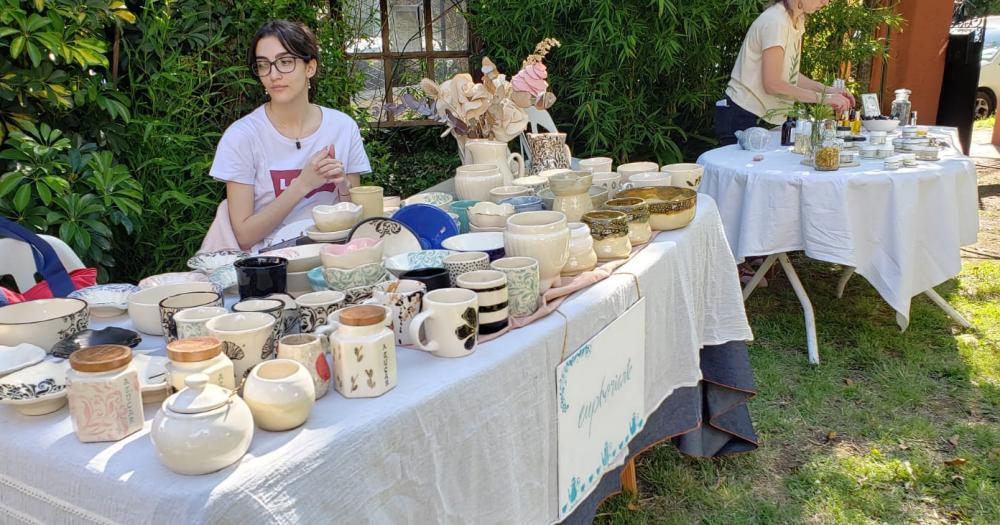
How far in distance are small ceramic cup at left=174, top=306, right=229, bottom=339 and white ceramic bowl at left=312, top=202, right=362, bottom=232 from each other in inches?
21.5

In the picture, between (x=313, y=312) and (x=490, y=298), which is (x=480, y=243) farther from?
(x=313, y=312)

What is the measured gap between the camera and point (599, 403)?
1.52m

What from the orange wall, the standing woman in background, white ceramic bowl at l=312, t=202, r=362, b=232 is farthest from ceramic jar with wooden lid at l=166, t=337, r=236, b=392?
the orange wall

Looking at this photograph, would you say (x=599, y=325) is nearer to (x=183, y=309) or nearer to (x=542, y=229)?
(x=542, y=229)

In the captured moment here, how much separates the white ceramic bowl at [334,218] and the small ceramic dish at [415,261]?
0.25 m

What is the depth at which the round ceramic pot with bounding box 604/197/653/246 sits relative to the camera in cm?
179

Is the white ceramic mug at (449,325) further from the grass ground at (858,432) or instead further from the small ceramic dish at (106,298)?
the grass ground at (858,432)

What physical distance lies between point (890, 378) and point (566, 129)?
2.88 meters

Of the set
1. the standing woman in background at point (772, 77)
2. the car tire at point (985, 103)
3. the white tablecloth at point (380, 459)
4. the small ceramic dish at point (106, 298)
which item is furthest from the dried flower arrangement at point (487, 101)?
the car tire at point (985, 103)

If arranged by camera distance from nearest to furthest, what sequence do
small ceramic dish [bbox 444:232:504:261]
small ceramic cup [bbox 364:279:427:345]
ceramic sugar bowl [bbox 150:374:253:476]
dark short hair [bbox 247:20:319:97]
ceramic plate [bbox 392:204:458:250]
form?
ceramic sugar bowl [bbox 150:374:253:476] → small ceramic cup [bbox 364:279:427:345] → small ceramic dish [bbox 444:232:504:261] → ceramic plate [bbox 392:204:458:250] → dark short hair [bbox 247:20:319:97]

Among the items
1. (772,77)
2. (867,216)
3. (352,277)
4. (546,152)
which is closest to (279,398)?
(352,277)

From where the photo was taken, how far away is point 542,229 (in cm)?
144

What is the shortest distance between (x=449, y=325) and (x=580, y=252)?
0.50 metres

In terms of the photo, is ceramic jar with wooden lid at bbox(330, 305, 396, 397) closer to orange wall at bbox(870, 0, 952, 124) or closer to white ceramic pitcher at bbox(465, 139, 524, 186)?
white ceramic pitcher at bbox(465, 139, 524, 186)
